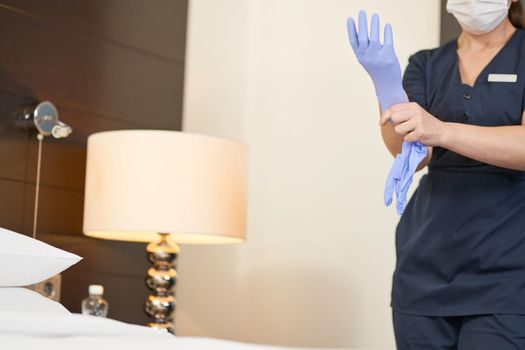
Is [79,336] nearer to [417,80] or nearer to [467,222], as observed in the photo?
[467,222]

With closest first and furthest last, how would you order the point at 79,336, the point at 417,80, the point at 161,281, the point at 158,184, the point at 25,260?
1. the point at 79,336
2. the point at 25,260
3. the point at 417,80
4. the point at 158,184
5. the point at 161,281

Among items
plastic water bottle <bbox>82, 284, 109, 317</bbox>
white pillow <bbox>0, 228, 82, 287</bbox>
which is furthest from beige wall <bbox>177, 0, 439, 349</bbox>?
white pillow <bbox>0, 228, 82, 287</bbox>

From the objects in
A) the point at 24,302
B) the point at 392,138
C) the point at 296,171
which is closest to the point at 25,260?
the point at 24,302

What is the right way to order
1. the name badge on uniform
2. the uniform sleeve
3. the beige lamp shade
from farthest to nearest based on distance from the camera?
1. the beige lamp shade
2. the uniform sleeve
3. the name badge on uniform

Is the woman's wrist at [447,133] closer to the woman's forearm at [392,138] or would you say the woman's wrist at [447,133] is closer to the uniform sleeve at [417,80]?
the woman's forearm at [392,138]

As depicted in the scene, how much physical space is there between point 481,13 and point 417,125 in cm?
38

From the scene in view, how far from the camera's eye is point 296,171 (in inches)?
134

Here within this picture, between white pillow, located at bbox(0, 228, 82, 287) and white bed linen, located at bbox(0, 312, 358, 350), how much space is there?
206 millimetres

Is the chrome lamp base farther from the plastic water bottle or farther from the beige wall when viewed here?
the beige wall

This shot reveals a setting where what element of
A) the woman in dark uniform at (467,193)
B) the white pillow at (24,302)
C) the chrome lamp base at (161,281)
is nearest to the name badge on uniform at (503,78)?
the woman in dark uniform at (467,193)

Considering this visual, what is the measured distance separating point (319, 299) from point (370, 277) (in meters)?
0.23

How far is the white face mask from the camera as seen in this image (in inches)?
85.2

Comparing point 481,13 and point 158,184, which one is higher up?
point 481,13

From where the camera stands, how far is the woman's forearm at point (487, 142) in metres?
1.98
